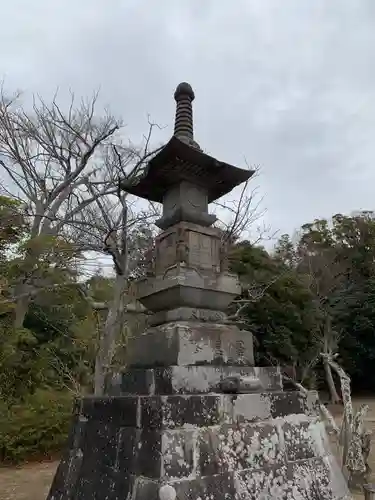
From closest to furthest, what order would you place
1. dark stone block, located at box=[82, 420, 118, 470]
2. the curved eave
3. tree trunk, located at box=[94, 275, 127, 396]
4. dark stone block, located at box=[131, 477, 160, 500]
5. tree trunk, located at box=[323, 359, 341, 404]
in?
1. dark stone block, located at box=[131, 477, 160, 500]
2. dark stone block, located at box=[82, 420, 118, 470]
3. the curved eave
4. tree trunk, located at box=[94, 275, 127, 396]
5. tree trunk, located at box=[323, 359, 341, 404]

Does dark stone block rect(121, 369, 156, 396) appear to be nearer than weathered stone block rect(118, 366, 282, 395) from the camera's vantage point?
No

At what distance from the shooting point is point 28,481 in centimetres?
887

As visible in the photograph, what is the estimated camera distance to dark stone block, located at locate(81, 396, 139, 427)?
10.6ft

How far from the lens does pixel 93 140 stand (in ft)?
46.5

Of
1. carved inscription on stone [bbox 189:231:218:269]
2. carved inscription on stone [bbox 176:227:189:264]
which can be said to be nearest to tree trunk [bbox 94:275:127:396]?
carved inscription on stone [bbox 189:231:218:269]

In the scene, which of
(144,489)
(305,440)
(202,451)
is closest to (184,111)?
(202,451)

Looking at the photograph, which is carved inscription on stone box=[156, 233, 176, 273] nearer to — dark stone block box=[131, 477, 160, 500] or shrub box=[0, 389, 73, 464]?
dark stone block box=[131, 477, 160, 500]

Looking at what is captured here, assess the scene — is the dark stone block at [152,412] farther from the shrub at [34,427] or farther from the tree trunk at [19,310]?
the tree trunk at [19,310]

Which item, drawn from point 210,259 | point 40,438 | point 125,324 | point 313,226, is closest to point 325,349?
point 313,226

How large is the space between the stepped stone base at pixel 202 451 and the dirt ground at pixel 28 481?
4.58 metres

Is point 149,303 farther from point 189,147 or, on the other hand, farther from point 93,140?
point 93,140

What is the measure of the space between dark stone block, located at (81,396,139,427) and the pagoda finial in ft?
9.38

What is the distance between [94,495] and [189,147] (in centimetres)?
325

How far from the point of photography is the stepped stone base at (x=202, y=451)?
2.93m
